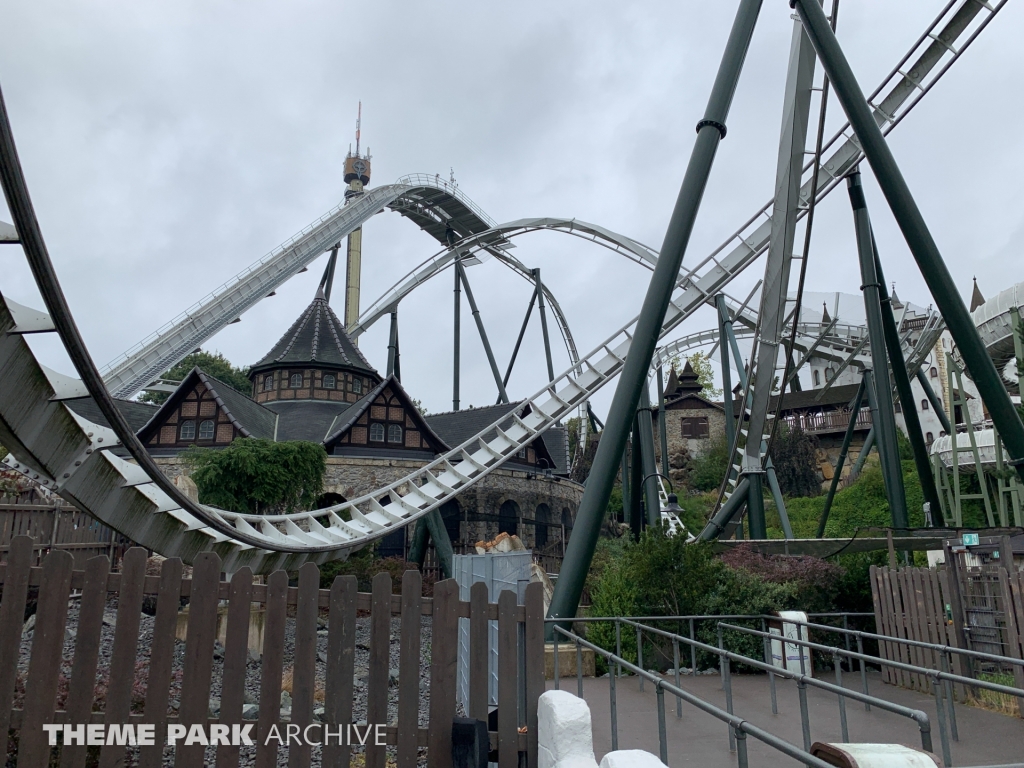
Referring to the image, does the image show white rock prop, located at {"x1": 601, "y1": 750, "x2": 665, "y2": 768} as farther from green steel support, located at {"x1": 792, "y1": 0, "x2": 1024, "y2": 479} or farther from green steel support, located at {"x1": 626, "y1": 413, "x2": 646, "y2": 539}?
green steel support, located at {"x1": 626, "y1": 413, "x2": 646, "y2": 539}

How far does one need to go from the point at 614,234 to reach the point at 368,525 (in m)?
15.1

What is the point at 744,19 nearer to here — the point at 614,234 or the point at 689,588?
the point at 689,588

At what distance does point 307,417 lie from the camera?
79.1ft

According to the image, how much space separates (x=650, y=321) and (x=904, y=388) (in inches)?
234

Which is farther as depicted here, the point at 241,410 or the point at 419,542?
the point at 241,410

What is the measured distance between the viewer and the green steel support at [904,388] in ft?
36.7

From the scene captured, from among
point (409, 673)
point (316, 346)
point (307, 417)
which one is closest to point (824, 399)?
point (316, 346)

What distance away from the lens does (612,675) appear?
4.43 m

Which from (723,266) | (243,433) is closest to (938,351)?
(723,266)

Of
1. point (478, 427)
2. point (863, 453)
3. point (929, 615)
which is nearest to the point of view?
point (929, 615)

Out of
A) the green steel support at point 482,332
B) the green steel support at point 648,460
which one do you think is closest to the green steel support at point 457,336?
the green steel support at point 482,332

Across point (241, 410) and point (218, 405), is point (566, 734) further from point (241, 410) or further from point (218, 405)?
point (241, 410)

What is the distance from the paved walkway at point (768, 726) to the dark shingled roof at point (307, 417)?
16.4 meters

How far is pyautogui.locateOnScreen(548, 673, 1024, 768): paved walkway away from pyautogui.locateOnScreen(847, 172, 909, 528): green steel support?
3934 mm
